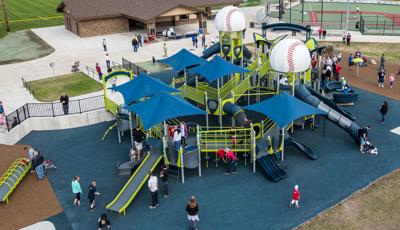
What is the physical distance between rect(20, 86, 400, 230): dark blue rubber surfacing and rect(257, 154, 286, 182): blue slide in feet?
0.96

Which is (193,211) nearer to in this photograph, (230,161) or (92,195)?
(92,195)

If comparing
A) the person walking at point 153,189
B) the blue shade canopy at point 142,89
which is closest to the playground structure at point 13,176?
the blue shade canopy at point 142,89

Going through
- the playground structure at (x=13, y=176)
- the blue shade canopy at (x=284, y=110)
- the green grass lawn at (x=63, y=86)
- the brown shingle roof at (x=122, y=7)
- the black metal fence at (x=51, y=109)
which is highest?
the brown shingle roof at (x=122, y=7)

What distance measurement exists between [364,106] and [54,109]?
2027 centimetres

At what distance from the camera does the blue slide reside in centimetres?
2034

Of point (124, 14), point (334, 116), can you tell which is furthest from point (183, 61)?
point (124, 14)

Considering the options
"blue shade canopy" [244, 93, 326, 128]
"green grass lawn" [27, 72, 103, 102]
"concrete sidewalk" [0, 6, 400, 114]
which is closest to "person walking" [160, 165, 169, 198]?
"blue shade canopy" [244, 93, 326, 128]

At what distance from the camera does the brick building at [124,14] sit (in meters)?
48.1

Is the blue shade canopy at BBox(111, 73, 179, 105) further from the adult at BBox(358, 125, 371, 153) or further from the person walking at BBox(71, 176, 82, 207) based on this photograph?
the adult at BBox(358, 125, 371, 153)

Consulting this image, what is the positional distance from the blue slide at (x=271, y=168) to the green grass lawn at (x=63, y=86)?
1587 cm

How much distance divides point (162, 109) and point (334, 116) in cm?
950

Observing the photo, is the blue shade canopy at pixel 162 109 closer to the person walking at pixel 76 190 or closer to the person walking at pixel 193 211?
the person walking at pixel 76 190

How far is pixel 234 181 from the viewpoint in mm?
20484

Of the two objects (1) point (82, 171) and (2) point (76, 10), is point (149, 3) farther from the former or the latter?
(1) point (82, 171)
